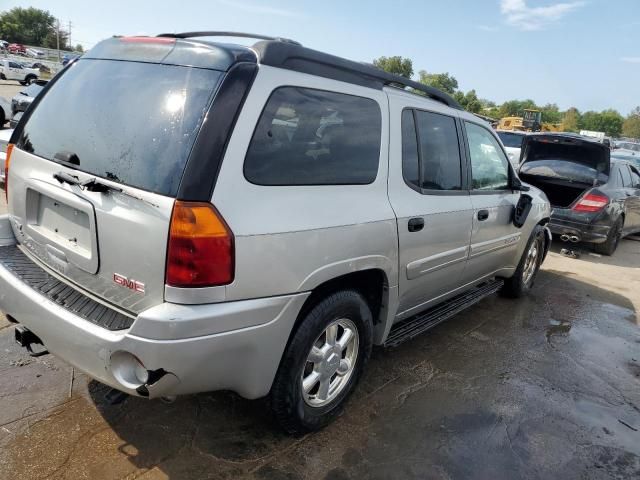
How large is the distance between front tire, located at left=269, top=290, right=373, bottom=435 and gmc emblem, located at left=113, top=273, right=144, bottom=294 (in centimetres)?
75

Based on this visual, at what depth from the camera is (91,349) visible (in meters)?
2.16

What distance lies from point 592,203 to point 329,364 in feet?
21.5

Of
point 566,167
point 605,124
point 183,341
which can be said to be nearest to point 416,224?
point 183,341

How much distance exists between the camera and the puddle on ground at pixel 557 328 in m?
4.74

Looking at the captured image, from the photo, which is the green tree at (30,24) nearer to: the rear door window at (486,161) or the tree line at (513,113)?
the tree line at (513,113)

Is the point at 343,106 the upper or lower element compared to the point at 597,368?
upper

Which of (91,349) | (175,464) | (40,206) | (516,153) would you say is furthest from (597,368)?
(516,153)

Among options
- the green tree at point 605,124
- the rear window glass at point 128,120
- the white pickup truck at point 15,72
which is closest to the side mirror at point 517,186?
the rear window glass at point 128,120

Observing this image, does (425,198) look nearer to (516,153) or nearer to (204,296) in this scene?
(204,296)

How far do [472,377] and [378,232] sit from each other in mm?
1591

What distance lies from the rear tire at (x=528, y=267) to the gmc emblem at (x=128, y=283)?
13.7ft

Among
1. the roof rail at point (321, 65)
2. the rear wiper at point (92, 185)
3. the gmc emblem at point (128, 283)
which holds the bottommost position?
the gmc emblem at point (128, 283)

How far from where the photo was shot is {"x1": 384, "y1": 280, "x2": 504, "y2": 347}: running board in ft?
11.1

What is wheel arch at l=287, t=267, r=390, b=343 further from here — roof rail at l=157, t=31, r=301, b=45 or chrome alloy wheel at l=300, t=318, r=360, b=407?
roof rail at l=157, t=31, r=301, b=45
